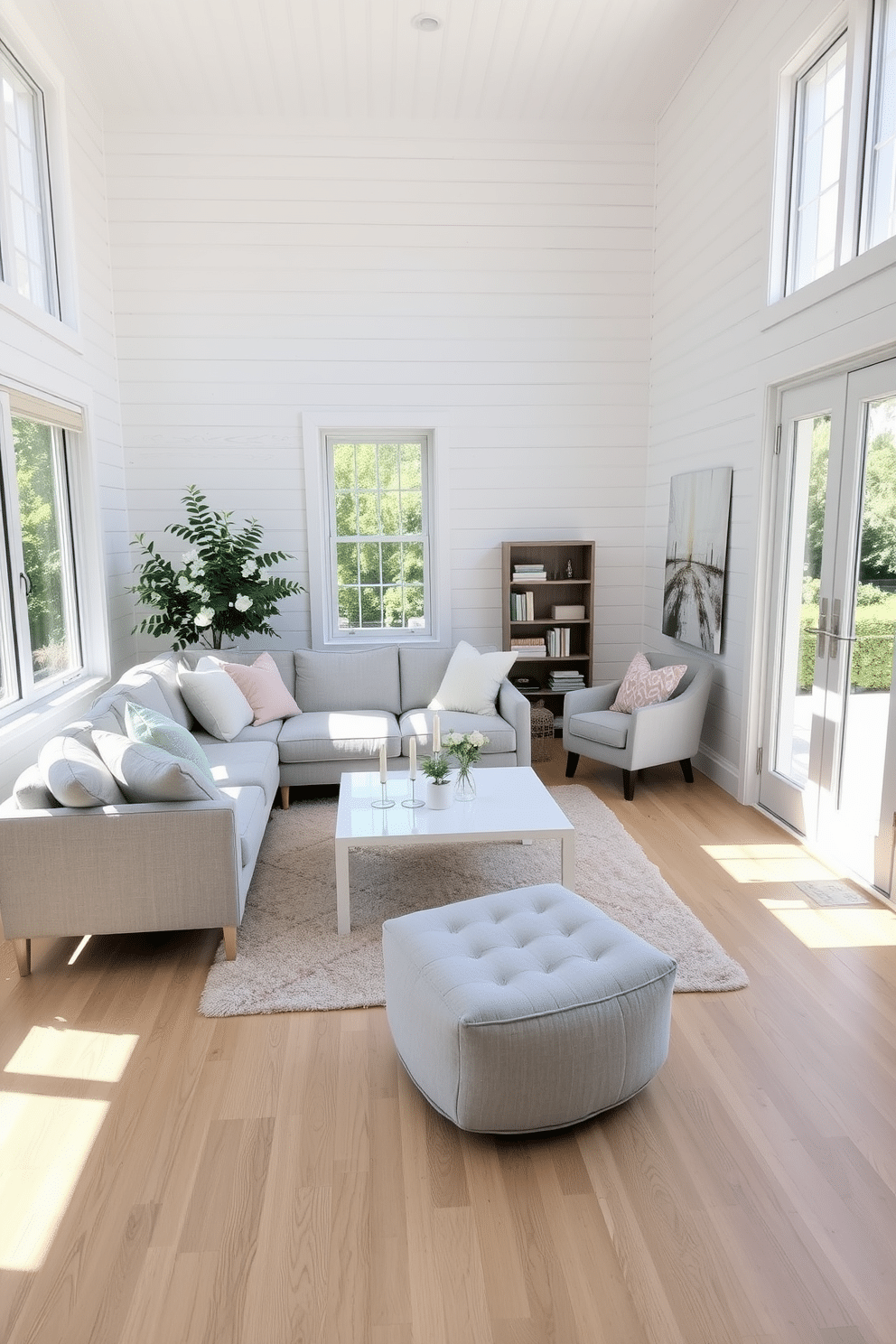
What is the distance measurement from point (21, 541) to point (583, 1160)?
3785mm

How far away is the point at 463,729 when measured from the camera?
4.89 meters

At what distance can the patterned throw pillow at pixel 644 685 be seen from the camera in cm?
506

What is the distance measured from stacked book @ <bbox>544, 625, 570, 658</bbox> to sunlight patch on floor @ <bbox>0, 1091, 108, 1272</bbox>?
14.5 ft

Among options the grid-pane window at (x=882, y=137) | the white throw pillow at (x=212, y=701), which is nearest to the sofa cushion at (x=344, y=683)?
the white throw pillow at (x=212, y=701)

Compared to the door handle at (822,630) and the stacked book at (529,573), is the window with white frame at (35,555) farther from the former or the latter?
the door handle at (822,630)

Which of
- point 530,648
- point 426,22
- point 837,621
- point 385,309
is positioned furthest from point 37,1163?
point 426,22

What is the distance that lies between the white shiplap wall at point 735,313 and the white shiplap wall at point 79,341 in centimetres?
363

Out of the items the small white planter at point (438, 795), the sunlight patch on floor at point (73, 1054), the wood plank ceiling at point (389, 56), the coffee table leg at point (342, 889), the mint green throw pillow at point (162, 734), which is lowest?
the sunlight patch on floor at point (73, 1054)

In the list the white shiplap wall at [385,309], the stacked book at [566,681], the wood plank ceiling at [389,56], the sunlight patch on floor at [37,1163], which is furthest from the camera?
the stacked book at [566,681]

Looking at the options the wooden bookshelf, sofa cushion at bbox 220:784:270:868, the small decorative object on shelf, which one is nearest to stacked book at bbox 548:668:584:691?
the wooden bookshelf

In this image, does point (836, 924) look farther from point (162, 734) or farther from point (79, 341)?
point (79, 341)

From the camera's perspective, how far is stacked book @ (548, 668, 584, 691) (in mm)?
6230

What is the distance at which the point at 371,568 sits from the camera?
6.39m

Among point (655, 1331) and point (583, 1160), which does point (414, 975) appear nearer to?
point (583, 1160)
